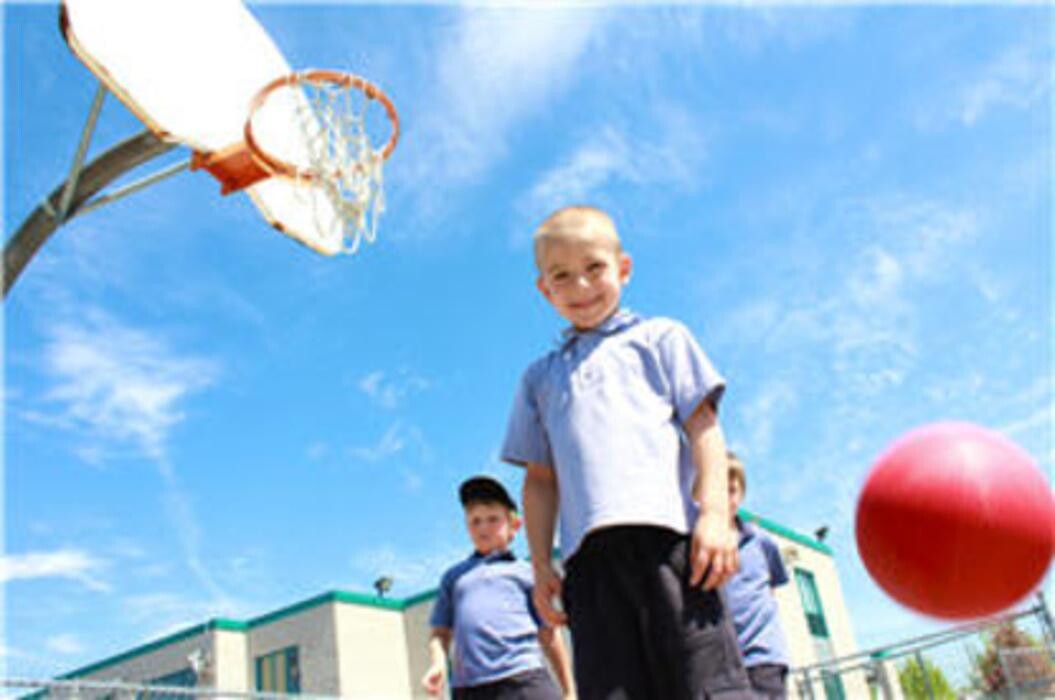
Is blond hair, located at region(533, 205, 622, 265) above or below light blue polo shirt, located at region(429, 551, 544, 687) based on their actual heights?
above

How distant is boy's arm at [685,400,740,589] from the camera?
6.74ft

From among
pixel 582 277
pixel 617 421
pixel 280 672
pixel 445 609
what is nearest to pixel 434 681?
pixel 445 609

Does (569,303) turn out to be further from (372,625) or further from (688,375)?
(372,625)

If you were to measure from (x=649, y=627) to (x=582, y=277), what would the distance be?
91 cm

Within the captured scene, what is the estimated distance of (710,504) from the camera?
6.98 ft

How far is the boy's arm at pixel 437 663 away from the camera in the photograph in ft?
12.9

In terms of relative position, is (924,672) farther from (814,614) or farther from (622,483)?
(814,614)

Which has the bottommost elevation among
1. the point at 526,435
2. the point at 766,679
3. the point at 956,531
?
the point at 766,679

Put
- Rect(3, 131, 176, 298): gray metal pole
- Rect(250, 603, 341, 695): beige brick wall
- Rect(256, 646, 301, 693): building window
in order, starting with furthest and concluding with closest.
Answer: Rect(256, 646, 301, 693): building window → Rect(250, 603, 341, 695): beige brick wall → Rect(3, 131, 176, 298): gray metal pole

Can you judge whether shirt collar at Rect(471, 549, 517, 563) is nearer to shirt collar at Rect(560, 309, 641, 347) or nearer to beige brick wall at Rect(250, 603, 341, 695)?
shirt collar at Rect(560, 309, 641, 347)

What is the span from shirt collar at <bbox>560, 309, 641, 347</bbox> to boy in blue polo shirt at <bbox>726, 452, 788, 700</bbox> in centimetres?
136

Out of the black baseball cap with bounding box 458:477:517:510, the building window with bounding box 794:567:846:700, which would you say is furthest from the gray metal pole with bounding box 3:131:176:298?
the building window with bounding box 794:567:846:700

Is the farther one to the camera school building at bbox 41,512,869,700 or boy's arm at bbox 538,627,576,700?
school building at bbox 41,512,869,700

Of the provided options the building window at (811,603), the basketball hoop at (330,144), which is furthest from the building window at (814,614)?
the basketball hoop at (330,144)
